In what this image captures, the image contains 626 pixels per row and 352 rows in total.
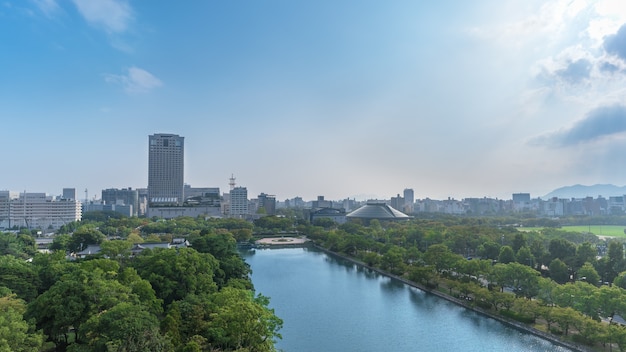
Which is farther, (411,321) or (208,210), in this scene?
(208,210)

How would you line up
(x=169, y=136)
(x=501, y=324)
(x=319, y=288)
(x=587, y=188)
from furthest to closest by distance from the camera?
1. (x=587, y=188)
2. (x=169, y=136)
3. (x=319, y=288)
4. (x=501, y=324)

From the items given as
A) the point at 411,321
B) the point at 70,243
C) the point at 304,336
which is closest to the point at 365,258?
the point at 411,321

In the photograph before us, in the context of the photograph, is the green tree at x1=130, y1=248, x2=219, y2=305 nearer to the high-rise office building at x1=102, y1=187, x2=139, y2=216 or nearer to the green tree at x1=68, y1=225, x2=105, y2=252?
the green tree at x1=68, y1=225, x2=105, y2=252

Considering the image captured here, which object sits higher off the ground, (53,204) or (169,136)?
(169,136)

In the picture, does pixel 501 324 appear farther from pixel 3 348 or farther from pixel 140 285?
pixel 3 348

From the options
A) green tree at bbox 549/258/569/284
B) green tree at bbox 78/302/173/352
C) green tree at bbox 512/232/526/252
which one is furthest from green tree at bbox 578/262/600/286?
green tree at bbox 78/302/173/352

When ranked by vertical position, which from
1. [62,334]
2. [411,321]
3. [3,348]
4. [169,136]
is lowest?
[411,321]
